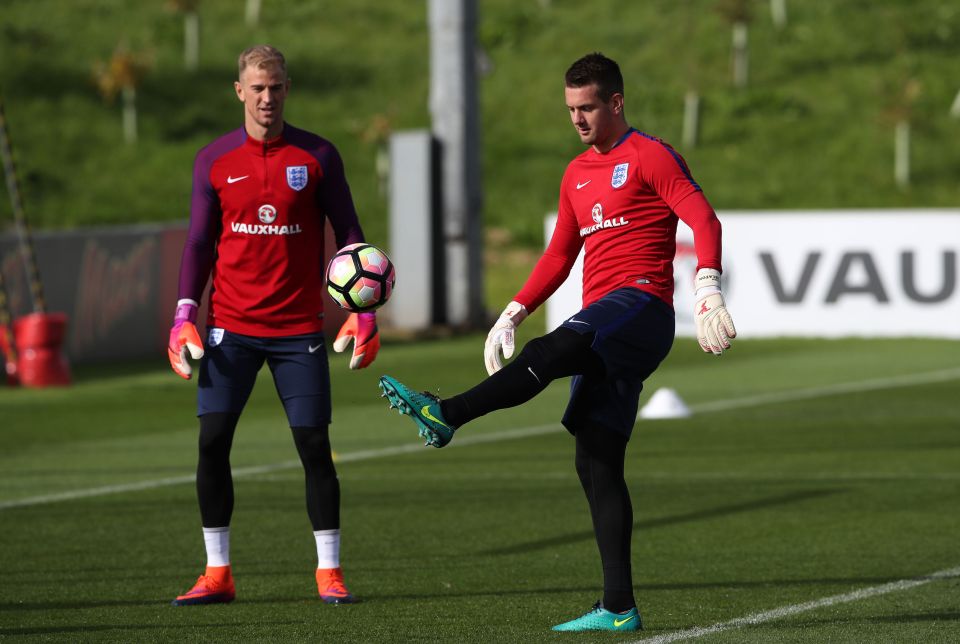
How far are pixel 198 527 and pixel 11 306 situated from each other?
9613 millimetres

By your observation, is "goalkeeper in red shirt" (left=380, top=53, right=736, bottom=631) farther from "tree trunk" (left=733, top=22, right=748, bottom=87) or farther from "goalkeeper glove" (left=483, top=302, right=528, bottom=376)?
"tree trunk" (left=733, top=22, right=748, bottom=87)

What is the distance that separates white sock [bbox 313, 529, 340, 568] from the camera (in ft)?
24.0

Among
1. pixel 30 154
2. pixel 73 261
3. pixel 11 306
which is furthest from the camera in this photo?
pixel 30 154

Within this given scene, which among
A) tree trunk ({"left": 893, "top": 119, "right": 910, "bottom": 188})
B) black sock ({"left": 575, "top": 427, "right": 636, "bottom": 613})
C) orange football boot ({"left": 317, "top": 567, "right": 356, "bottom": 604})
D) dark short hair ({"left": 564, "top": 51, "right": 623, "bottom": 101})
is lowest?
orange football boot ({"left": 317, "top": 567, "right": 356, "bottom": 604})

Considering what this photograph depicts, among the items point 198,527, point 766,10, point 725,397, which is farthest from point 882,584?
point 766,10

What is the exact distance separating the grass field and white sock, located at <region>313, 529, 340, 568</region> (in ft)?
0.70

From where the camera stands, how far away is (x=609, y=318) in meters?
6.36

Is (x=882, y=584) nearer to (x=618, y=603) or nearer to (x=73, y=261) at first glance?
(x=618, y=603)

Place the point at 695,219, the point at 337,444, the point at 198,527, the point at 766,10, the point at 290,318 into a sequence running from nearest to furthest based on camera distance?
the point at 695,219 → the point at 290,318 → the point at 198,527 → the point at 337,444 → the point at 766,10

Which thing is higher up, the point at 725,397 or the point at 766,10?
the point at 766,10

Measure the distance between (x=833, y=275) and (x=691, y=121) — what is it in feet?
84.9

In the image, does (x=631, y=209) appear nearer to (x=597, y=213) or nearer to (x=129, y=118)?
(x=597, y=213)

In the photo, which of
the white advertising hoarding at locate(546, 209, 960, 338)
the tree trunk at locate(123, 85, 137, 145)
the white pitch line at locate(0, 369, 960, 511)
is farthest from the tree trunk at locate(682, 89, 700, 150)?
the white pitch line at locate(0, 369, 960, 511)

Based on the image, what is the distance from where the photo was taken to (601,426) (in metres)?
6.45
